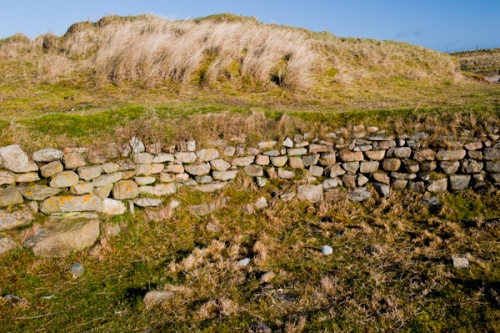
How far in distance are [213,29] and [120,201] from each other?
6.67 m

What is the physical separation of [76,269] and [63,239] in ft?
1.56

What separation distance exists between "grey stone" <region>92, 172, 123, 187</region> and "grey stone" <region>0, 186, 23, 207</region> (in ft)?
2.99

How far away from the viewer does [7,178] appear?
5.00 metres

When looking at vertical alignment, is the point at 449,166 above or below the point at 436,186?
above

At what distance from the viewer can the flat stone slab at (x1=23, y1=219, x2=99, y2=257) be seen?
479 cm

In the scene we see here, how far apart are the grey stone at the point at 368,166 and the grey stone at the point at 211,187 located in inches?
92.2

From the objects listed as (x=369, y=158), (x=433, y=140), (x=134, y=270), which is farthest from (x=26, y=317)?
(x=433, y=140)

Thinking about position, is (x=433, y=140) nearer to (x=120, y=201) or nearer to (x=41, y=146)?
(x=120, y=201)

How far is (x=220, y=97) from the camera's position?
8375 millimetres

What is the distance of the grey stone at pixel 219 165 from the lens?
20.2ft

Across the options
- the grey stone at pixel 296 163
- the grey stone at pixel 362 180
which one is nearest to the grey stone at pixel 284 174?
the grey stone at pixel 296 163

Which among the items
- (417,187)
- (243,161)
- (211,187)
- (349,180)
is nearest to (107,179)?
(211,187)

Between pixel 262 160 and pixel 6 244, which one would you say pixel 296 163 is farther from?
pixel 6 244

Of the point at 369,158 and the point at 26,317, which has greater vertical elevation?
the point at 369,158
